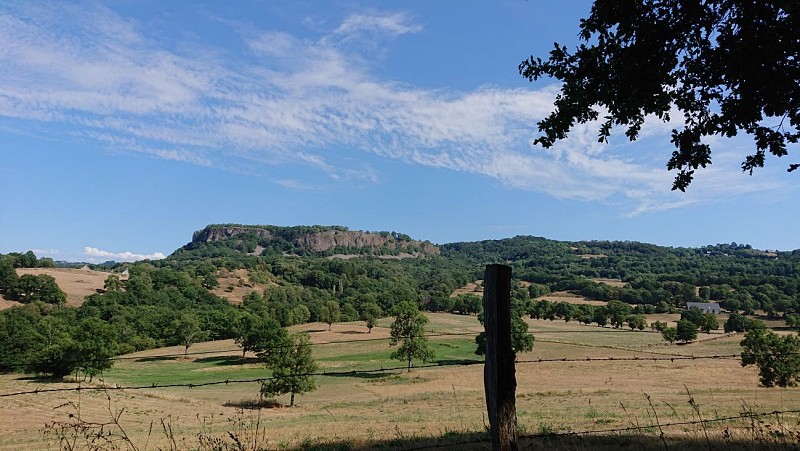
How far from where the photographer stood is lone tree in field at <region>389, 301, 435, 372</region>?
6356 cm

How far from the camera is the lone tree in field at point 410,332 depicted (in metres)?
63.6

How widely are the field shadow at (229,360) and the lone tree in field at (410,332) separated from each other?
26213 millimetres

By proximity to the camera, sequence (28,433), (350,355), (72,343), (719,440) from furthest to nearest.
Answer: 1. (350,355)
2. (72,343)
3. (28,433)
4. (719,440)

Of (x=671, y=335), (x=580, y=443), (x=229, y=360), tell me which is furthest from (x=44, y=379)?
(x=671, y=335)

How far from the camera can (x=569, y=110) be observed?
287 inches

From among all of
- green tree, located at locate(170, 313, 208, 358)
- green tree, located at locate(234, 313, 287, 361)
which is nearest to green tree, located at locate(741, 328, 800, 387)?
green tree, located at locate(234, 313, 287, 361)

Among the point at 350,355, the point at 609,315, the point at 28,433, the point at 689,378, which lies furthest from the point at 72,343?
the point at 609,315

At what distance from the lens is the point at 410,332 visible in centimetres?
6788

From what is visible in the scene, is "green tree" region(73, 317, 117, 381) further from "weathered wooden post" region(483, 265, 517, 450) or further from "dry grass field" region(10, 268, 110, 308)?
"dry grass field" region(10, 268, 110, 308)

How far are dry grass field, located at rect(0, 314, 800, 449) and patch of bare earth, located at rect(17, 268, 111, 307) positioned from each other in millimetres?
58081

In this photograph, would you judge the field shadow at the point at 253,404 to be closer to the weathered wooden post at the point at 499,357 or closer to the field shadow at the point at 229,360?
the field shadow at the point at 229,360

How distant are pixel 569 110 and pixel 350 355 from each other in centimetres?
7766

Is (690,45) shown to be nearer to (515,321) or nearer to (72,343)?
(515,321)

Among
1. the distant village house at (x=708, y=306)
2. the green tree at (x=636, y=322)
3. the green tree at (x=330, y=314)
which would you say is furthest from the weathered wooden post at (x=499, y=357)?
the distant village house at (x=708, y=306)
